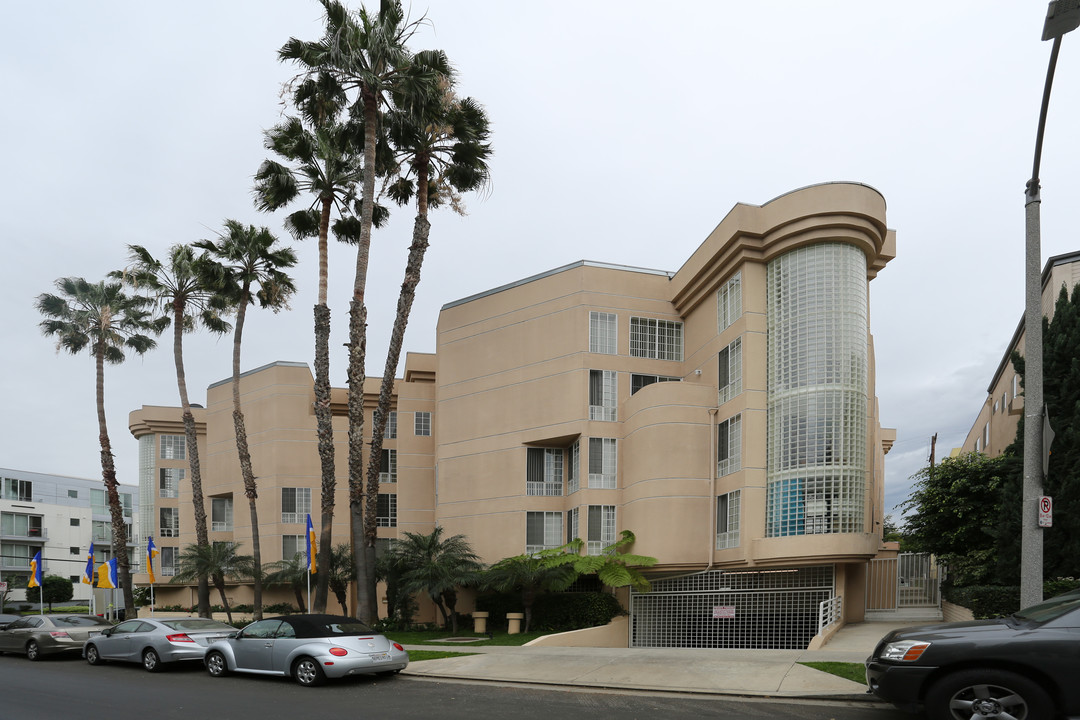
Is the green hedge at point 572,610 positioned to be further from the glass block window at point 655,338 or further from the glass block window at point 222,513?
the glass block window at point 222,513

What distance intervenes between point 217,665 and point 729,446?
46.7 feet

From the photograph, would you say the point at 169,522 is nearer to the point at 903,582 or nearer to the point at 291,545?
the point at 291,545

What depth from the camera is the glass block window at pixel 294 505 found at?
1366 inches

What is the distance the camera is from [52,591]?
6250 centimetres

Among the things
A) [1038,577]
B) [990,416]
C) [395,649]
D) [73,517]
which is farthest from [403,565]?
[73,517]

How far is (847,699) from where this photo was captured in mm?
11133

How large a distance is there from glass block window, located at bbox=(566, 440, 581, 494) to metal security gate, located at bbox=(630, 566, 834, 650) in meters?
4.07

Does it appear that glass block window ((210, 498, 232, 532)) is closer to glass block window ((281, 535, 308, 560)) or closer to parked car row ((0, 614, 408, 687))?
glass block window ((281, 535, 308, 560))

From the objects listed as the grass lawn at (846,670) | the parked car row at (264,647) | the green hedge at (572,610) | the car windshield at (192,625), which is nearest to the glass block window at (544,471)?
the green hedge at (572,610)

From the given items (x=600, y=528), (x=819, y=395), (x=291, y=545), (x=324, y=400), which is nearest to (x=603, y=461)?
(x=600, y=528)

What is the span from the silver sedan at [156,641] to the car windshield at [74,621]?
248 centimetres

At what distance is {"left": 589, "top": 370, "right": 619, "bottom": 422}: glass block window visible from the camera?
86.4ft

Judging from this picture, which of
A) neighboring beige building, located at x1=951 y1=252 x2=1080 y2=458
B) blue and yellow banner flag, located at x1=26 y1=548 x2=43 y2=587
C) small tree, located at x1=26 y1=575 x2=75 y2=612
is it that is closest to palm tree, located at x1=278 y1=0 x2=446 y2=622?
neighboring beige building, located at x1=951 y1=252 x2=1080 y2=458

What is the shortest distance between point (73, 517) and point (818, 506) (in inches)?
3084
